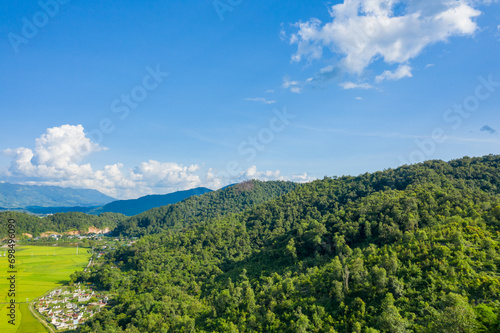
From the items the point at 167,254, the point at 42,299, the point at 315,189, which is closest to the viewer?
the point at 42,299

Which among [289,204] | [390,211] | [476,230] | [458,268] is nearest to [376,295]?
[458,268]

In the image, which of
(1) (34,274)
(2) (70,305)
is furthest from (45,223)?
(2) (70,305)

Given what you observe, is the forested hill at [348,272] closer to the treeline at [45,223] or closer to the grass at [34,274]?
the grass at [34,274]

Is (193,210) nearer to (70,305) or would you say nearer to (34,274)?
(34,274)

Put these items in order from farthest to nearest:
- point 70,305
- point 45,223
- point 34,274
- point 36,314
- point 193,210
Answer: point 193,210 → point 45,223 → point 34,274 → point 70,305 → point 36,314

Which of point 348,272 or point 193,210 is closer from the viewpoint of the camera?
point 348,272

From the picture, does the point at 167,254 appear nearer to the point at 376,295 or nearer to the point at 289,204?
the point at 289,204

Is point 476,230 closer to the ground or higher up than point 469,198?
closer to the ground
